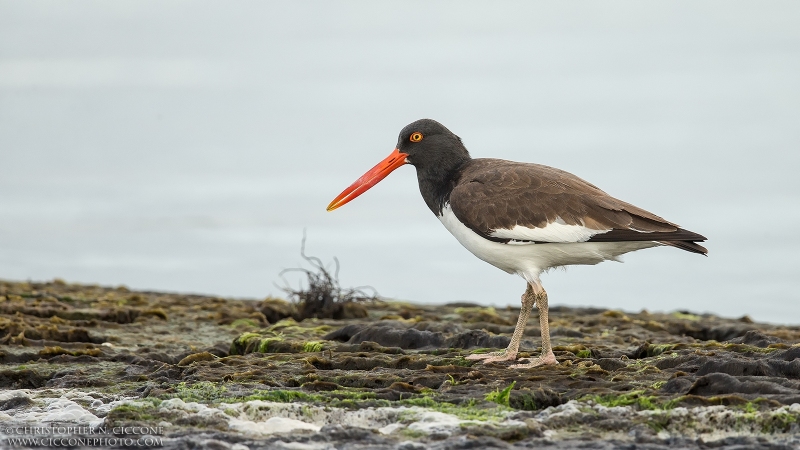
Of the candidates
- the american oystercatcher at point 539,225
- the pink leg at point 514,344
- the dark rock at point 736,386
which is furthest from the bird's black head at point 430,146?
the dark rock at point 736,386

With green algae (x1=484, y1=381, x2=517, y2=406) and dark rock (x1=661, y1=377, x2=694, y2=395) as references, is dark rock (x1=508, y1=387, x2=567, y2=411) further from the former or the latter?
dark rock (x1=661, y1=377, x2=694, y2=395)

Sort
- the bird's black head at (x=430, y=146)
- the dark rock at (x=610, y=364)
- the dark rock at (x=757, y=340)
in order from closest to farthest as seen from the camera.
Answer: the dark rock at (x=610, y=364), the dark rock at (x=757, y=340), the bird's black head at (x=430, y=146)

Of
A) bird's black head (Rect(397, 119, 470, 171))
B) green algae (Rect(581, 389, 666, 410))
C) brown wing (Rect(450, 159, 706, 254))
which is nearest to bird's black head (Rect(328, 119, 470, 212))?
bird's black head (Rect(397, 119, 470, 171))

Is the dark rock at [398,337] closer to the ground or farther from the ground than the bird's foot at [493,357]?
farther from the ground

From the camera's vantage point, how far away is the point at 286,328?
10.8 m

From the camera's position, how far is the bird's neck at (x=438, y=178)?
9057 mm

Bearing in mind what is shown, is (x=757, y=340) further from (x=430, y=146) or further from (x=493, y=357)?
(x=430, y=146)

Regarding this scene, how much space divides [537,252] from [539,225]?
0.76 ft

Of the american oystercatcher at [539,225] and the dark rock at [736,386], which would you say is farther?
the american oystercatcher at [539,225]

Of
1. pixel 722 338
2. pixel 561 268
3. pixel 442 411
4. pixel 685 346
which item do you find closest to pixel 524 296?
pixel 561 268

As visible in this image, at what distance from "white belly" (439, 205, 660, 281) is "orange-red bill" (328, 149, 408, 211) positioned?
137 centimetres

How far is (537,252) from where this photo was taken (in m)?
8.22

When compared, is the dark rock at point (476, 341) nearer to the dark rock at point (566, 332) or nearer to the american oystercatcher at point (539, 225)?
the american oystercatcher at point (539, 225)

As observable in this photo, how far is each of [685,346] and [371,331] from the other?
300cm
